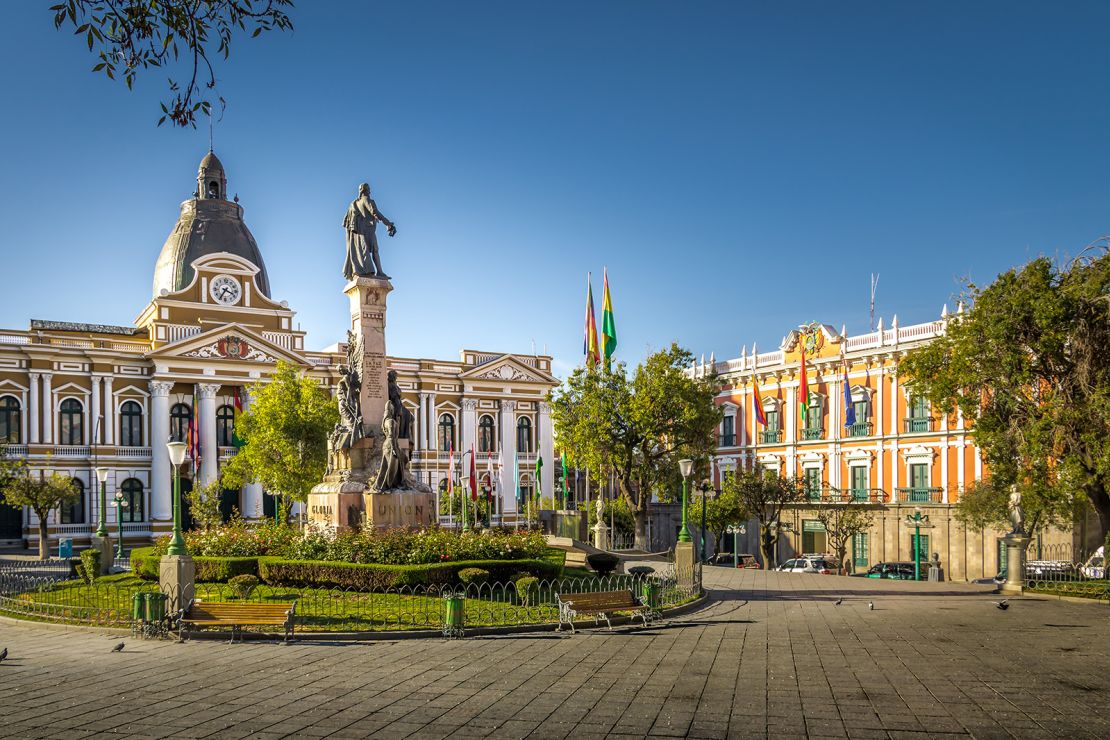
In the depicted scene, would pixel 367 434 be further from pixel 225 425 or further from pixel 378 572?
pixel 225 425

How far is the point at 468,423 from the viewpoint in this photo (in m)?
63.9

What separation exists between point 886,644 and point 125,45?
14.3 metres

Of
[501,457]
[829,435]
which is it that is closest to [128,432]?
[501,457]

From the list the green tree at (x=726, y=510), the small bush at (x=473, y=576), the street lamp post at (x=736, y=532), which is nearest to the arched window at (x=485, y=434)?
the street lamp post at (x=736, y=532)

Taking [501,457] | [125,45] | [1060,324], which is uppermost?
[125,45]

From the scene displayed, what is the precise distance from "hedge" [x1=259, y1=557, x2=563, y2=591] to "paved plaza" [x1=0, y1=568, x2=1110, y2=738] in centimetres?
462

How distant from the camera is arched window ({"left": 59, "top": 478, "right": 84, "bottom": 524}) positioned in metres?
50.0

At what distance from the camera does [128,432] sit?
53938 millimetres

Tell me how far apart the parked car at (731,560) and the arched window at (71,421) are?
34.2 m

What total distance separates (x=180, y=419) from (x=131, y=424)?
2.57 m

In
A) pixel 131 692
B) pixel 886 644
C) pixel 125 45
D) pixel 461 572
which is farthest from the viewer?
pixel 461 572

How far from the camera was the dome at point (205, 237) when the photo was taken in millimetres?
57963

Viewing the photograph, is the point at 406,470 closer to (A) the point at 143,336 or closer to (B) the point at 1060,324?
(B) the point at 1060,324

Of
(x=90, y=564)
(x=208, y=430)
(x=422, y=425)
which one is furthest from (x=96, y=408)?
(x=90, y=564)
